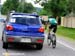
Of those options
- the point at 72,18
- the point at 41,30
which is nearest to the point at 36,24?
the point at 41,30

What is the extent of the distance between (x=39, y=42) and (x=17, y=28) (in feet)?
3.94

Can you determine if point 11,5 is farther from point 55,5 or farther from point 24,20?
point 24,20

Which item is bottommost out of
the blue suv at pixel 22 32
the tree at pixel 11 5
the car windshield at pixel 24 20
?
the tree at pixel 11 5

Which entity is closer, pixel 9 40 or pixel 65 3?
pixel 9 40

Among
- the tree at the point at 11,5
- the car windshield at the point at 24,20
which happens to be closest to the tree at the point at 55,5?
the car windshield at the point at 24,20

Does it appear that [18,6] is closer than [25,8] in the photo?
No

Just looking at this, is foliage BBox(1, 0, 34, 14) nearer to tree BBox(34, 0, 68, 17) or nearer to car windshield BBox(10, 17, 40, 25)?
tree BBox(34, 0, 68, 17)

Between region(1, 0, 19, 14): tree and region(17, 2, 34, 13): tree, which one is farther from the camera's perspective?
region(1, 0, 19, 14): tree

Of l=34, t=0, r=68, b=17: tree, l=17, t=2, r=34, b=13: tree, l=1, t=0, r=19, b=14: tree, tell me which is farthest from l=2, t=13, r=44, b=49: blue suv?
l=1, t=0, r=19, b=14: tree

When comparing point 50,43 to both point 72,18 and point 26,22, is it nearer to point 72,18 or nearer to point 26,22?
point 26,22

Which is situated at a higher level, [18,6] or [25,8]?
[25,8]

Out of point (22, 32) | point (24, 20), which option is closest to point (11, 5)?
point (24, 20)

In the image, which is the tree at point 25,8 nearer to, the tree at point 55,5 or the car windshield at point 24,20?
the tree at point 55,5

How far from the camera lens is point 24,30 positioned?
52.2 feet
